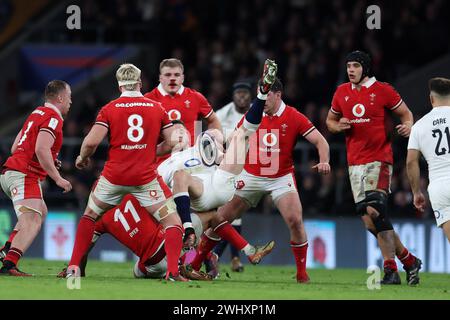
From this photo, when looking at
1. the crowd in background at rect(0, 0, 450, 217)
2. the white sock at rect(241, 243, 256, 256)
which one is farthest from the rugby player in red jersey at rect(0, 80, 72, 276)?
the crowd in background at rect(0, 0, 450, 217)

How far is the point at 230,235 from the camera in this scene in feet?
42.4

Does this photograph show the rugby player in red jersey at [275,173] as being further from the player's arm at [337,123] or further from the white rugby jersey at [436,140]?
the white rugby jersey at [436,140]

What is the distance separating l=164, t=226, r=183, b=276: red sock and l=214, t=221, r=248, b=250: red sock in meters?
1.23

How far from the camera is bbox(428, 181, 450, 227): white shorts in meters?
11.6

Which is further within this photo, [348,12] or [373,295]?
[348,12]

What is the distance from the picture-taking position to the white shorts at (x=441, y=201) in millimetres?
11586

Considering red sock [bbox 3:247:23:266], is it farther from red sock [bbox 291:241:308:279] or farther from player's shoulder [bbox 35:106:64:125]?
red sock [bbox 291:241:308:279]

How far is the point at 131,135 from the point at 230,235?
1892 millimetres

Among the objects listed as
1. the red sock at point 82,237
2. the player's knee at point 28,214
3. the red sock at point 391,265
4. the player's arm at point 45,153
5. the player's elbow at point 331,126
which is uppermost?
the player's elbow at point 331,126

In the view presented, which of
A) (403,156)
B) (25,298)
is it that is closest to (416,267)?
(25,298)

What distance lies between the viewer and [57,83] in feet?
41.9

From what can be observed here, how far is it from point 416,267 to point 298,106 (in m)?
8.06

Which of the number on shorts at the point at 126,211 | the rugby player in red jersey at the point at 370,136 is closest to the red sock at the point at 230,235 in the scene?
the number on shorts at the point at 126,211
